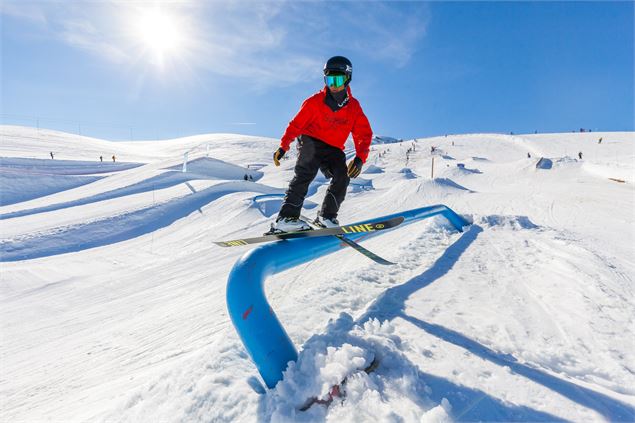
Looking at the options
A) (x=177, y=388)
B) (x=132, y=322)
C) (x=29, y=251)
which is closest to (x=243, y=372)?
(x=177, y=388)

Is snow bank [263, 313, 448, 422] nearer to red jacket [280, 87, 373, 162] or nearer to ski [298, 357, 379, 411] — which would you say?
ski [298, 357, 379, 411]

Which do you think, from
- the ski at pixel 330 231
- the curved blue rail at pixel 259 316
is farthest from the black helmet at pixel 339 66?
the curved blue rail at pixel 259 316

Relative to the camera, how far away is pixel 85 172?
27469 millimetres

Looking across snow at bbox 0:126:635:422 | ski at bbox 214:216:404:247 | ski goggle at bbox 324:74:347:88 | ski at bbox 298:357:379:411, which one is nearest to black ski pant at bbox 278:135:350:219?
ski at bbox 214:216:404:247

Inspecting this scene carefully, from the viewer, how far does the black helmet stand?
3.39 metres

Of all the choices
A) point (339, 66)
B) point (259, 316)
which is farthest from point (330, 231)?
point (339, 66)

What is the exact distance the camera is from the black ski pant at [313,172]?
11.7 ft

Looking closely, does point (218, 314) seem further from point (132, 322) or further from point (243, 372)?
point (243, 372)

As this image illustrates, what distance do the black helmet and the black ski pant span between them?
76 cm

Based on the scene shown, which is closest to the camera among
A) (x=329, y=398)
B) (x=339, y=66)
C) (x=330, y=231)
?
(x=329, y=398)

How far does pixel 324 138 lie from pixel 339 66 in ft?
2.57

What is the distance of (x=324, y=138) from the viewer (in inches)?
141

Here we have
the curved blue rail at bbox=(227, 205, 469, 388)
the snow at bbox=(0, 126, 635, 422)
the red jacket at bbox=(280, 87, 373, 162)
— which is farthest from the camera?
the red jacket at bbox=(280, 87, 373, 162)

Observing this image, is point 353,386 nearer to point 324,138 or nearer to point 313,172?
point 313,172
